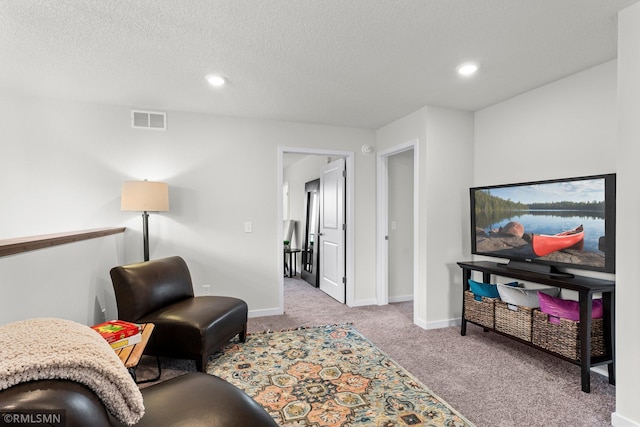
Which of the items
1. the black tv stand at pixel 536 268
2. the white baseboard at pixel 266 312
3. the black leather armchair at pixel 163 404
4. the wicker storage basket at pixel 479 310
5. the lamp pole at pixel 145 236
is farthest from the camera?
the white baseboard at pixel 266 312

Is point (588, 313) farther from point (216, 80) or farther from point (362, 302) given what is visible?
point (216, 80)

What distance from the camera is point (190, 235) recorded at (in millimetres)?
3762

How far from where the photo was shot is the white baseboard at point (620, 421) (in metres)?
1.83

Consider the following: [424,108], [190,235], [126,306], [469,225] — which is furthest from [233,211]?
[469,225]

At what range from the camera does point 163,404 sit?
1343mm

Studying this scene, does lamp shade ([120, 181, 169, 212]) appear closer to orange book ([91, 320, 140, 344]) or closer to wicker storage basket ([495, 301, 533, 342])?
orange book ([91, 320, 140, 344])

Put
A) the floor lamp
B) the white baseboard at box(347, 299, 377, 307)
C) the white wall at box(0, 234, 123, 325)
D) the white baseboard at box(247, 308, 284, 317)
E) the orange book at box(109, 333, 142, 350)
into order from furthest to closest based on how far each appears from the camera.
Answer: the white baseboard at box(347, 299, 377, 307), the white baseboard at box(247, 308, 284, 317), the floor lamp, the orange book at box(109, 333, 142, 350), the white wall at box(0, 234, 123, 325)

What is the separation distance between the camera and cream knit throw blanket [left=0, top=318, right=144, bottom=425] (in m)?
0.78

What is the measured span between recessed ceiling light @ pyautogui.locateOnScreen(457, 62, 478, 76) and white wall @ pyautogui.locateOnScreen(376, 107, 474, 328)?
81 centimetres

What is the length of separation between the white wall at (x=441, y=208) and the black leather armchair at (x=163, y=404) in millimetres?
2624

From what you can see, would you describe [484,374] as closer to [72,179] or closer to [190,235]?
[190,235]

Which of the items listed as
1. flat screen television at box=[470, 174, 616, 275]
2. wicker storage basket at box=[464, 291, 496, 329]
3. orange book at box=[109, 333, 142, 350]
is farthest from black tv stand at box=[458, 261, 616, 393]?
orange book at box=[109, 333, 142, 350]

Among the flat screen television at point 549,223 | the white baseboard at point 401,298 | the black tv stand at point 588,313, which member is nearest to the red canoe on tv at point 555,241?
the flat screen television at point 549,223

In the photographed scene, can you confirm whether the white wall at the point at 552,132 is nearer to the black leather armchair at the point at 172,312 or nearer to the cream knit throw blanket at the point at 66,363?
the cream knit throw blanket at the point at 66,363
